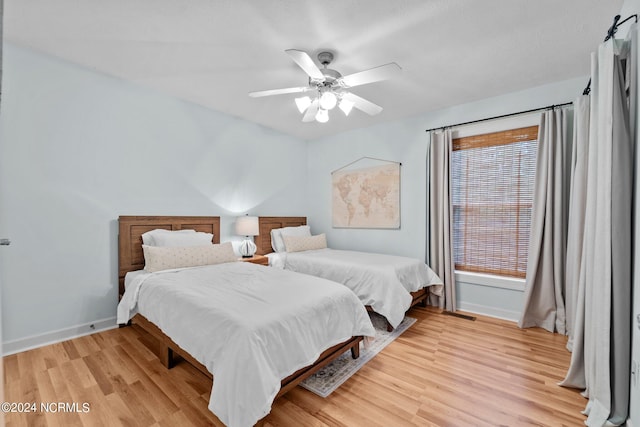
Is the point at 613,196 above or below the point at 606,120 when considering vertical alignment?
below

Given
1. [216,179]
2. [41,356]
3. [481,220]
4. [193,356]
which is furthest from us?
[216,179]

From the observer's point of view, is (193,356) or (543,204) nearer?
(193,356)

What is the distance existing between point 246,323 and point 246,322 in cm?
1

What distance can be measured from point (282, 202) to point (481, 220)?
2900 millimetres

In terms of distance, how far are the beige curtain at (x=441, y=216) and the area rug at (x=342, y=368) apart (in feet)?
3.15

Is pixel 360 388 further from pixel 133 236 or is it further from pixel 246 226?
pixel 133 236

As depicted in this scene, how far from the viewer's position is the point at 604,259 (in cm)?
169

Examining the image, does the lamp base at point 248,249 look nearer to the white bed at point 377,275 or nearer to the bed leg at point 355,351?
the white bed at point 377,275

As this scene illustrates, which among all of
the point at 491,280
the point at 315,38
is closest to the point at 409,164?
the point at 491,280

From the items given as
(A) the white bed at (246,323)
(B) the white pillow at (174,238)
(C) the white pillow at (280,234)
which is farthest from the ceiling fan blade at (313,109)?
(C) the white pillow at (280,234)

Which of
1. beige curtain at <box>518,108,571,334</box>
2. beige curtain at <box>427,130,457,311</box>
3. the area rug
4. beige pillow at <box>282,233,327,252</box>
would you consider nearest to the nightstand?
beige pillow at <box>282,233,327,252</box>

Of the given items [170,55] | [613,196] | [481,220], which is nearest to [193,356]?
[170,55]

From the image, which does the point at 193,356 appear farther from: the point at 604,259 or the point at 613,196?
the point at 613,196

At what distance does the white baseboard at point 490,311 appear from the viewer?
3215 mm
